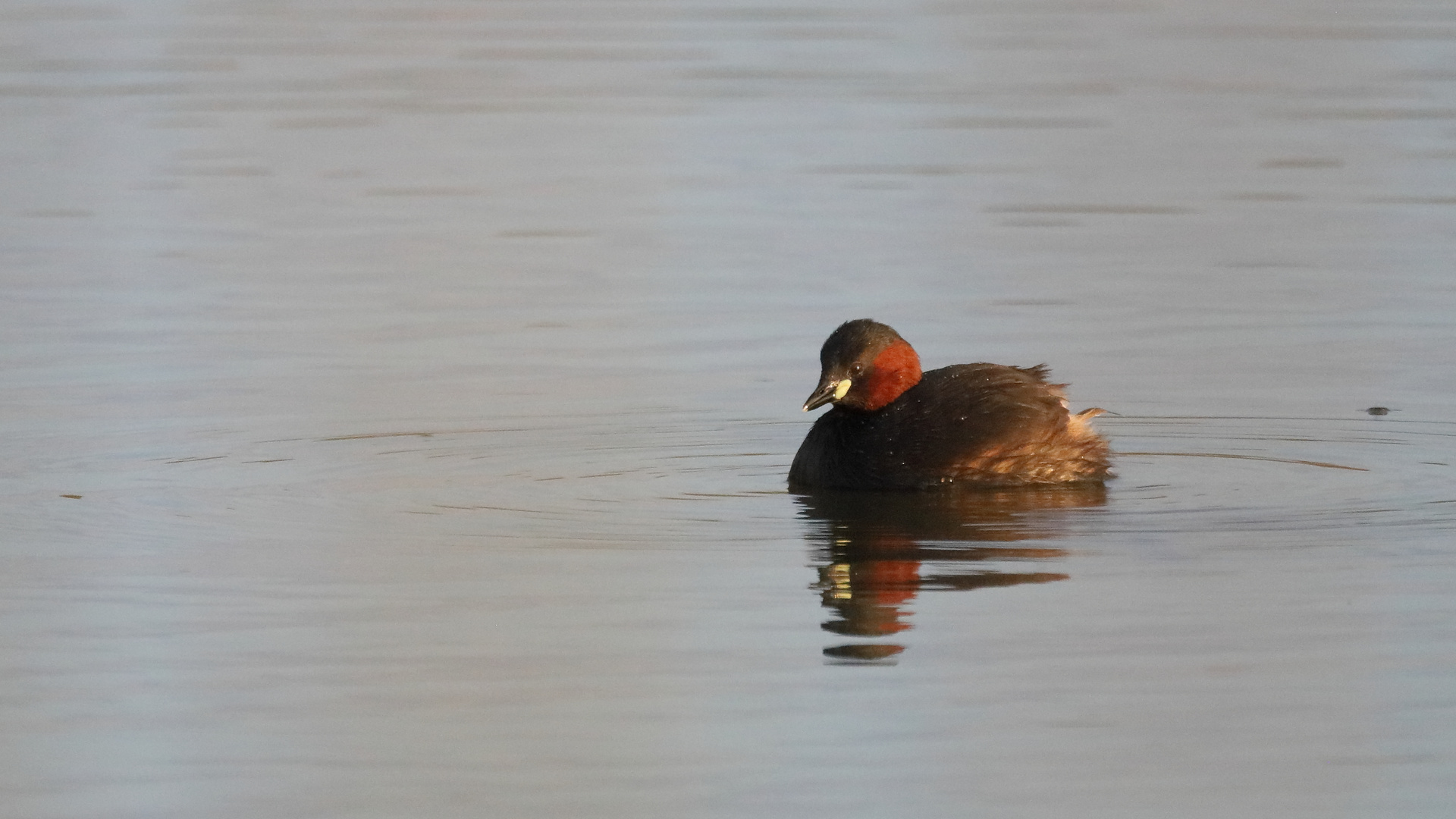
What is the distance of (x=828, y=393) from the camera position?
980 centimetres

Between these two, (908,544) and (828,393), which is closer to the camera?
(908,544)

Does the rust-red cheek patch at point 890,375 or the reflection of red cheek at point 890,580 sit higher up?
the rust-red cheek patch at point 890,375

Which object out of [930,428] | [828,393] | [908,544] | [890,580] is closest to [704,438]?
[828,393]

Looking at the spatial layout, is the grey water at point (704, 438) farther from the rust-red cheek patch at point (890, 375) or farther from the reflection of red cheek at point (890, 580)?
the rust-red cheek patch at point (890, 375)

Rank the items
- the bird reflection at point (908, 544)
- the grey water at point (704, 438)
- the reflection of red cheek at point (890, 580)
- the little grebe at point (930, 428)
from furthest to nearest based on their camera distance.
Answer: the little grebe at point (930, 428) < the reflection of red cheek at point (890, 580) < the bird reflection at point (908, 544) < the grey water at point (704, 438)

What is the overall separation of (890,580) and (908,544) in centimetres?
57

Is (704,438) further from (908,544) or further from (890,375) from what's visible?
(908,544)

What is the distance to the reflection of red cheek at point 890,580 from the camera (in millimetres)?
7914

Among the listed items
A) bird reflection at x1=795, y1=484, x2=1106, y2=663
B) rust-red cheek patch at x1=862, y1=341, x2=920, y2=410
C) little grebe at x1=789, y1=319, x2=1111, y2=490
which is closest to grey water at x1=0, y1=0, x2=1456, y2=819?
bird reflection at x1=795, y1=484, x2=1106, y2=663

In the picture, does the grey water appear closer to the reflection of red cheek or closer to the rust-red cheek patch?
the reflection of red cheek

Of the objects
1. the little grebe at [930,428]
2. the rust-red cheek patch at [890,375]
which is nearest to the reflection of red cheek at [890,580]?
the little grebe at [930,428]

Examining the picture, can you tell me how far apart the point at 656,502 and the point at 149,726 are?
302cm

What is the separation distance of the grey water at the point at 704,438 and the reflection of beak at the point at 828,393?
36cm

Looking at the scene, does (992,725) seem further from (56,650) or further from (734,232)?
(734,232)
